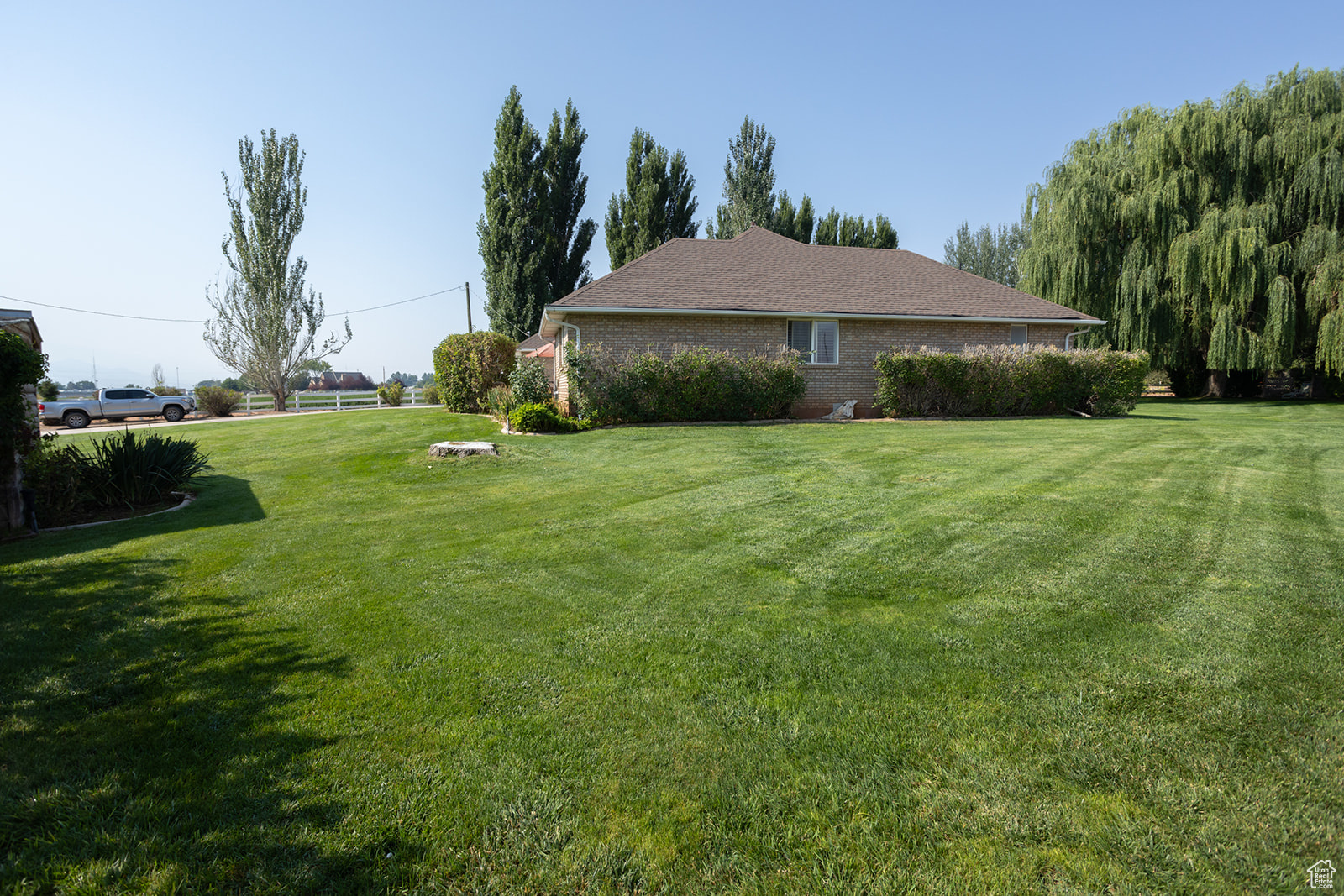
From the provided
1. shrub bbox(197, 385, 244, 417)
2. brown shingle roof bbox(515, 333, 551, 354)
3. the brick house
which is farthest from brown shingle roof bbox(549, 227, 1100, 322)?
shrub bbox(197, 385, 244, 417)

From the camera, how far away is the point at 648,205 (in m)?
33.6

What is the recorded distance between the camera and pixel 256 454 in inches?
478

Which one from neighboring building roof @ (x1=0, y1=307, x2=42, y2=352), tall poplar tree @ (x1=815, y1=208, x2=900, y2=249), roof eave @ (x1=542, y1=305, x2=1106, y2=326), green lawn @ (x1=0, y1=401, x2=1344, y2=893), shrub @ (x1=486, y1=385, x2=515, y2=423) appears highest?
tall poplar tree @ (x1=815, y1=208, x2=900, y2=249)

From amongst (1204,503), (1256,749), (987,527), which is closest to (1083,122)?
(1204,503)

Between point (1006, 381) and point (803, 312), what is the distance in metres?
5.67

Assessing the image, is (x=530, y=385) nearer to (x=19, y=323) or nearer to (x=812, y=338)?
(x=812, y=338)

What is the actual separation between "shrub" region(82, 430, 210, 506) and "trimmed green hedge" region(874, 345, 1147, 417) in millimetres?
14851

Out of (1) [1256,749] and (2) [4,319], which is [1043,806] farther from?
(2) [4,319]

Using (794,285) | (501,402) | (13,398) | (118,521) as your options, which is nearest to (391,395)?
(501,402)

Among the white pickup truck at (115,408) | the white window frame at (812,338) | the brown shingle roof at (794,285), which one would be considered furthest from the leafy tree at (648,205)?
the white pickup truck at (115,408)

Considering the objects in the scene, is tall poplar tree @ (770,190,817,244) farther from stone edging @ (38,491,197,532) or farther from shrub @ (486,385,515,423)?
stone edging @ (38,491,197,532)

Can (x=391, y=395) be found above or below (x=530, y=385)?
above

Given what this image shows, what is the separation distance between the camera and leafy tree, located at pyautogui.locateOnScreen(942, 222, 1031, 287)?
2143 inches

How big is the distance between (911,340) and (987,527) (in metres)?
Result: 15.0
